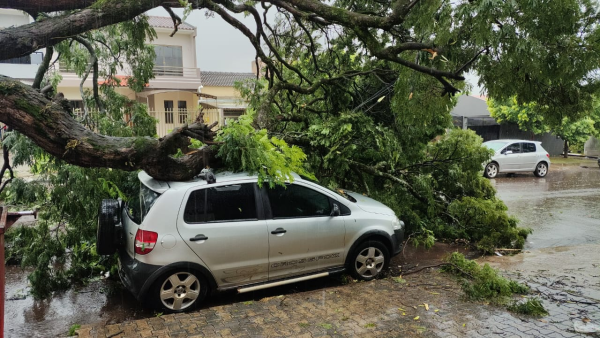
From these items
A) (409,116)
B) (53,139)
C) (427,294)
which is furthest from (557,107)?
(53,139)

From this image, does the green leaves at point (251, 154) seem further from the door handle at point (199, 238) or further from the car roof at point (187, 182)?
the door handle at point (199, 238)

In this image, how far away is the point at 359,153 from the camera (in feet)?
25.1

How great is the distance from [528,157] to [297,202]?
15553 mm

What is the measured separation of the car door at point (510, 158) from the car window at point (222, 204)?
48.8 feet

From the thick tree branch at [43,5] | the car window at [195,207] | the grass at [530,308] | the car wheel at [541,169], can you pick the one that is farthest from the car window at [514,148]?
the thick tree branch at [43,5]

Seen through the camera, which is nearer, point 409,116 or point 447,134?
point 409,116

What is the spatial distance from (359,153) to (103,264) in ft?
14.7

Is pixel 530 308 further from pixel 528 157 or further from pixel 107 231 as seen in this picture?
pixel 528 157

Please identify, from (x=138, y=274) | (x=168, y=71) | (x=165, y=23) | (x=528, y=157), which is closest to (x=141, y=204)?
(x=138, y=274)

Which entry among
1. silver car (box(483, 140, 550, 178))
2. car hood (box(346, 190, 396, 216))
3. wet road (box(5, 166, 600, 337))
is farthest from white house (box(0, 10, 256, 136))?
car hood (box(346, 190, 396, 216))

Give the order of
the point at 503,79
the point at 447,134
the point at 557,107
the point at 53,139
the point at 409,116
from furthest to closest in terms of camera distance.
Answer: the point at 447,134 → the point at 409,116 → the point at 557,107 → the point at 503,79 → the point at 53,139

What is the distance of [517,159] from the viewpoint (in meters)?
17.5

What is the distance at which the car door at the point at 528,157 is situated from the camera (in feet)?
57.8

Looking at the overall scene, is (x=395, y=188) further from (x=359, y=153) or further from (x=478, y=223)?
(x=478, y=223)
